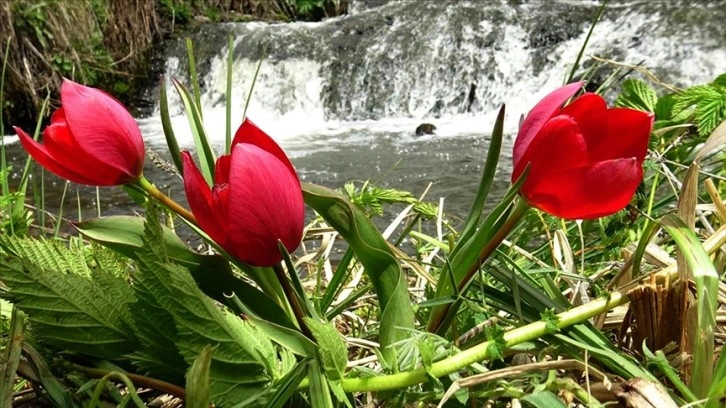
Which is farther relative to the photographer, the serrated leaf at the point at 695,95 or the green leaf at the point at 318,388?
the serrated leaf at the point at 695,95

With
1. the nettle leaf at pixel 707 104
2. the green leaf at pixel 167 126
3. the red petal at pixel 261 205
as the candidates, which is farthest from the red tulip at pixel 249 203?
the nettle leaf at pixel 707 104

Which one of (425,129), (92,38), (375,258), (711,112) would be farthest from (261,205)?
(92,38)

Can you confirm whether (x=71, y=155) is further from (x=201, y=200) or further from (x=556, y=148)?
(x=556, y=148)

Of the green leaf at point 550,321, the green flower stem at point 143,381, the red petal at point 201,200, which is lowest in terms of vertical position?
the green flower stem at point 143,381

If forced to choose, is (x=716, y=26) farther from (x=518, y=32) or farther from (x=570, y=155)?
(x=570, y=155)

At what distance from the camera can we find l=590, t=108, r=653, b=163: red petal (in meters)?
0.47

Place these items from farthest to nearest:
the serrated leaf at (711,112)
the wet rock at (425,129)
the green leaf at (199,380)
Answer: the wet rock at (425,129), the serrated leaf at (711,112), the green leaf at (199,380)

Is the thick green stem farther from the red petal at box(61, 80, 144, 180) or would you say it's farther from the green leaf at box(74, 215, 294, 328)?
the red petal at box(61, 80, 144, 180)

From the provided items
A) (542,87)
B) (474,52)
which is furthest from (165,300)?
(474,52)

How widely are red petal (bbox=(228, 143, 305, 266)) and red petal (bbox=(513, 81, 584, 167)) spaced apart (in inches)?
6.5

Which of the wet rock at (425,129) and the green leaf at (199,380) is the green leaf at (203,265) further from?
the wet rock at (425,129)

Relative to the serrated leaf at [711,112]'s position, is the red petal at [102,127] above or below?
above

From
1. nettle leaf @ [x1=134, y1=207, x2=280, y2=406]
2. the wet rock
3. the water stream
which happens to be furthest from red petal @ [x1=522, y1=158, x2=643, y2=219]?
the wet rock

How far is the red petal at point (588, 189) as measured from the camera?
17.8 inches
